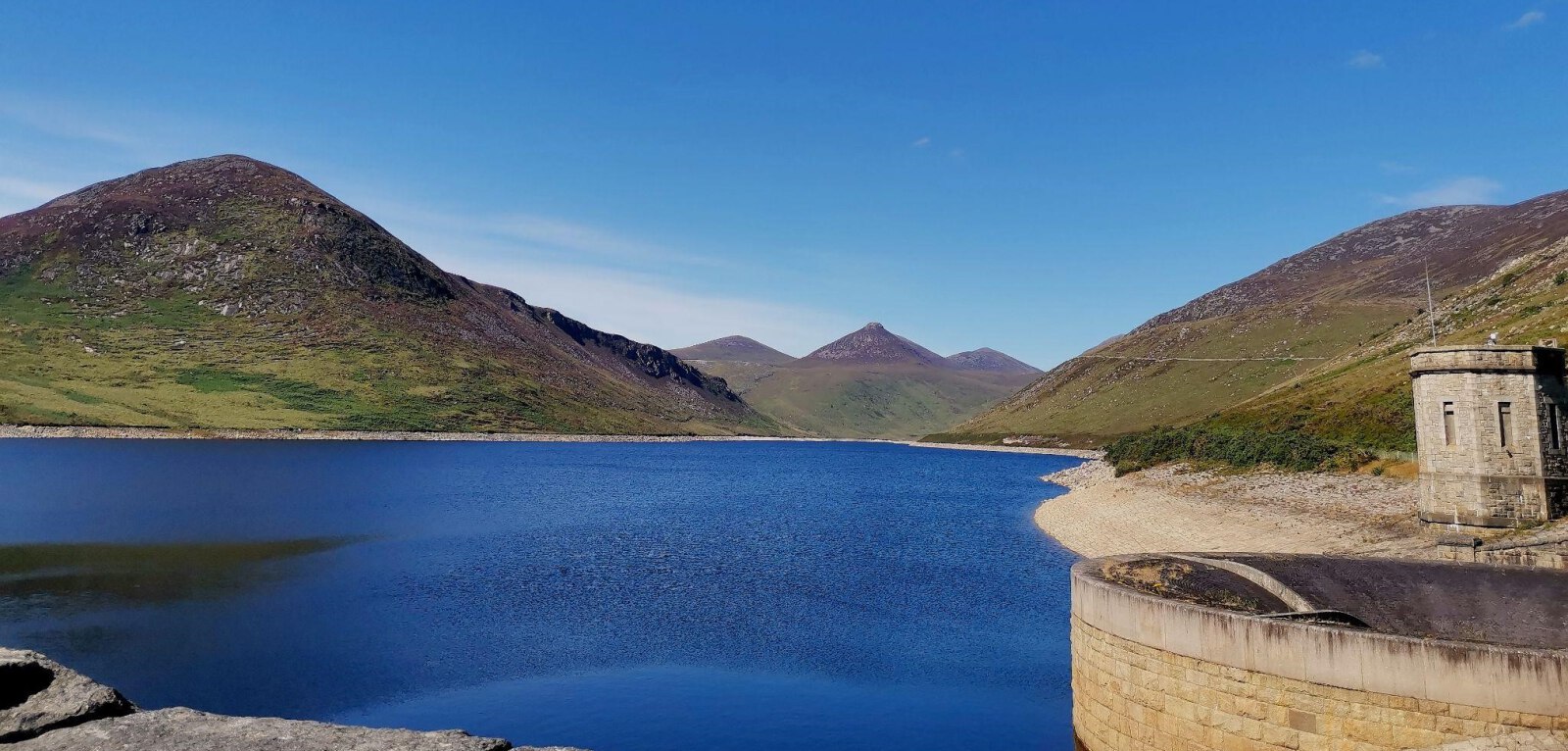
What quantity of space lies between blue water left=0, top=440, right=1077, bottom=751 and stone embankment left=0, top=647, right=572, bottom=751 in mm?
18609

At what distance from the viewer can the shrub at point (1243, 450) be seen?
58.1 meters

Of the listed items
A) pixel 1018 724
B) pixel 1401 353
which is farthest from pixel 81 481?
pixel 1401 353

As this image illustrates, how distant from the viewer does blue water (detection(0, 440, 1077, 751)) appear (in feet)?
92.7

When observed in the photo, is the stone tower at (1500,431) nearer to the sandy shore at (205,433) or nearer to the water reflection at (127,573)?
the water reflection at (127,573)

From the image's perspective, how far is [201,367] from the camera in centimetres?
19738

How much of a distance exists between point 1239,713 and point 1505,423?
24659 mm

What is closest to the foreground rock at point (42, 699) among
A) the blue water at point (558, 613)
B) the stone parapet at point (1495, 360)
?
the blue water at point (558, 613)

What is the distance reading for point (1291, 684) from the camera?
16.1 m

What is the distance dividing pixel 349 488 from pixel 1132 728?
323 ft

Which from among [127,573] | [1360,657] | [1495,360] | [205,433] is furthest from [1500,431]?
[205,433]

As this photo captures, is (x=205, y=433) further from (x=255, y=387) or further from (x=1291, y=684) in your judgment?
(x=1291, y=684)

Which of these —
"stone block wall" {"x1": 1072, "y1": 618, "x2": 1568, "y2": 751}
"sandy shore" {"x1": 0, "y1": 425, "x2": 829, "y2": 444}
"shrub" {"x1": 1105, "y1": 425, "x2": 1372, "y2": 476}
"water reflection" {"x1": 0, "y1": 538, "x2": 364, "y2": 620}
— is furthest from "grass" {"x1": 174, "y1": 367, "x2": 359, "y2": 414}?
"stone block wall" {"x1": 1072, "y1": 618, "x2": 1568, "y2": 751}

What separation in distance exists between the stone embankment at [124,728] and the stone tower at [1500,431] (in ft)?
124

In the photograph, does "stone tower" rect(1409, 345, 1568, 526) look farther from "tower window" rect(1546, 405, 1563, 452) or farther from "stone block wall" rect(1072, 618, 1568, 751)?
"stone block wall" rect(1072, 618, 1568, 751)
